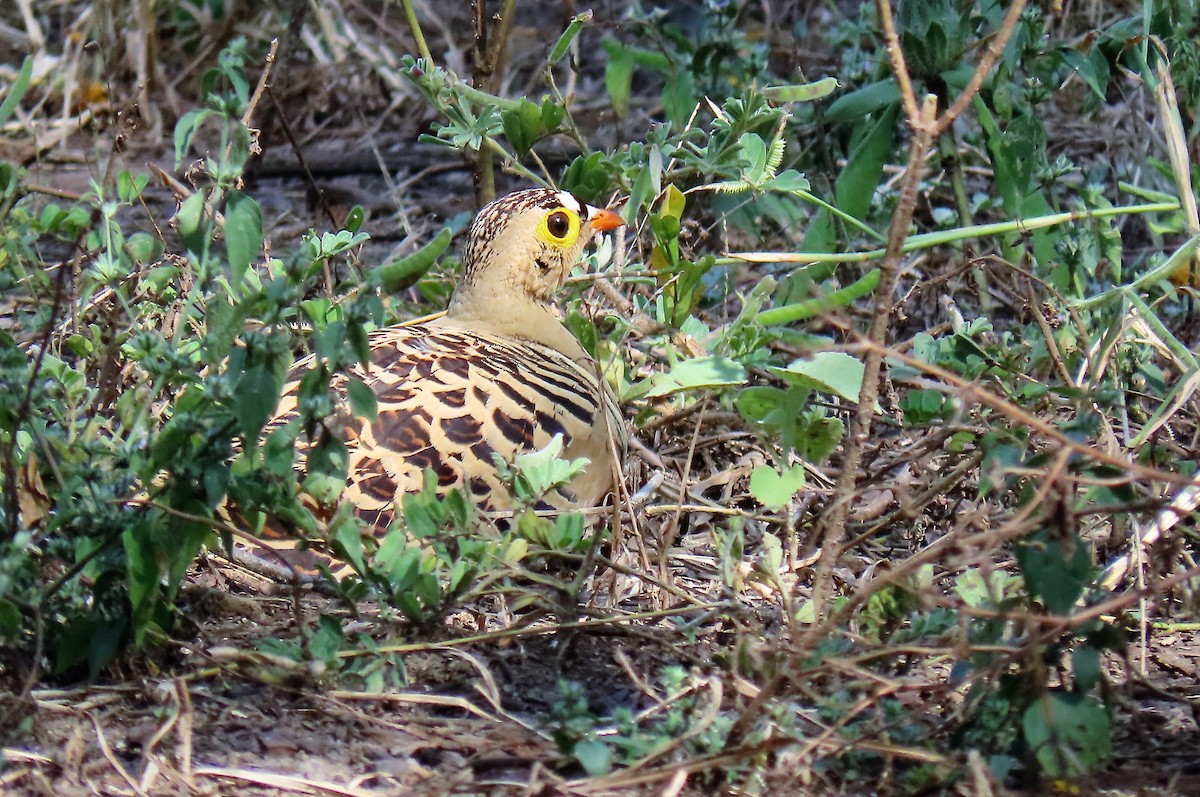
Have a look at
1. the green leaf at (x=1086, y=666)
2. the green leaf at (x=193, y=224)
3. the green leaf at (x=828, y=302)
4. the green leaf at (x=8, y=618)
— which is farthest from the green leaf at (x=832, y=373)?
the green leaf at (x=8, y=618)

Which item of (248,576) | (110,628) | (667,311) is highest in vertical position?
(667,311)

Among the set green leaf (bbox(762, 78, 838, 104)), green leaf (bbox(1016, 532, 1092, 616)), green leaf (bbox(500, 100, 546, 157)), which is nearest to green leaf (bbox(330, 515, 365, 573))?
green leaf (bbox(1016, 532, 1092, 616))

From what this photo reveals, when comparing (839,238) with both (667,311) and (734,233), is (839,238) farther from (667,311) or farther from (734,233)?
(667,311)

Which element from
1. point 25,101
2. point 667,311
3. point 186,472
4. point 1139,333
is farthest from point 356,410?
point 25,101

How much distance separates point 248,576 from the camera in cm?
317

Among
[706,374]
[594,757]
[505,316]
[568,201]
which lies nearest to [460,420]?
[706,374]

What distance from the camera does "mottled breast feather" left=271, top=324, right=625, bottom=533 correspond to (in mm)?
3322

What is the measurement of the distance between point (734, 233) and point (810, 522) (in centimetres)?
190

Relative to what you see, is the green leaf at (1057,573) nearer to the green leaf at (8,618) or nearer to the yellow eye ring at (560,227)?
the green leaf at (8,618)

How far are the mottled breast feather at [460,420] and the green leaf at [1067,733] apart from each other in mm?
1201

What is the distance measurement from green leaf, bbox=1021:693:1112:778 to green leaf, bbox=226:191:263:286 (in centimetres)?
132

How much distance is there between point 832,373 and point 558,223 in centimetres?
165

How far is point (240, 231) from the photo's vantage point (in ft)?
7.71

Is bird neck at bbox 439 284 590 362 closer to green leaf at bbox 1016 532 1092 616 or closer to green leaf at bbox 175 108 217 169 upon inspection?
green leaf at bbox 175 108 217 169
